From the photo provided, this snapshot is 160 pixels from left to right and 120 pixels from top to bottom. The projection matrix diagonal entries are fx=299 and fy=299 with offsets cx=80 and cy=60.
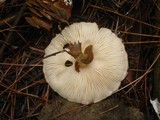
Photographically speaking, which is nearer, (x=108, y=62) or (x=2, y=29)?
(x=108, y=62)

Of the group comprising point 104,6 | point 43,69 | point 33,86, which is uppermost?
point 104,6

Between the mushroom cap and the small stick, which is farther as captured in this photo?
the small stick

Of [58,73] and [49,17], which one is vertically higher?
[49,17]

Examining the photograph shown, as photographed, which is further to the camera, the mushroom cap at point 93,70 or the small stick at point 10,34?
the small stick at point 10,34

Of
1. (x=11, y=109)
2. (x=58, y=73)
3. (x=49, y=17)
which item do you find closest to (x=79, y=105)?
(x=58, y=73)

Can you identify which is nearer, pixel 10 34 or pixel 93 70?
pixel 93 70

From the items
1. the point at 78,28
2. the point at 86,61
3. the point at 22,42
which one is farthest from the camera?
the point at 22,42

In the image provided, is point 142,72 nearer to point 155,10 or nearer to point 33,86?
point 155,10

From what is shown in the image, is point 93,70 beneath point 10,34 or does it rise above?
above
